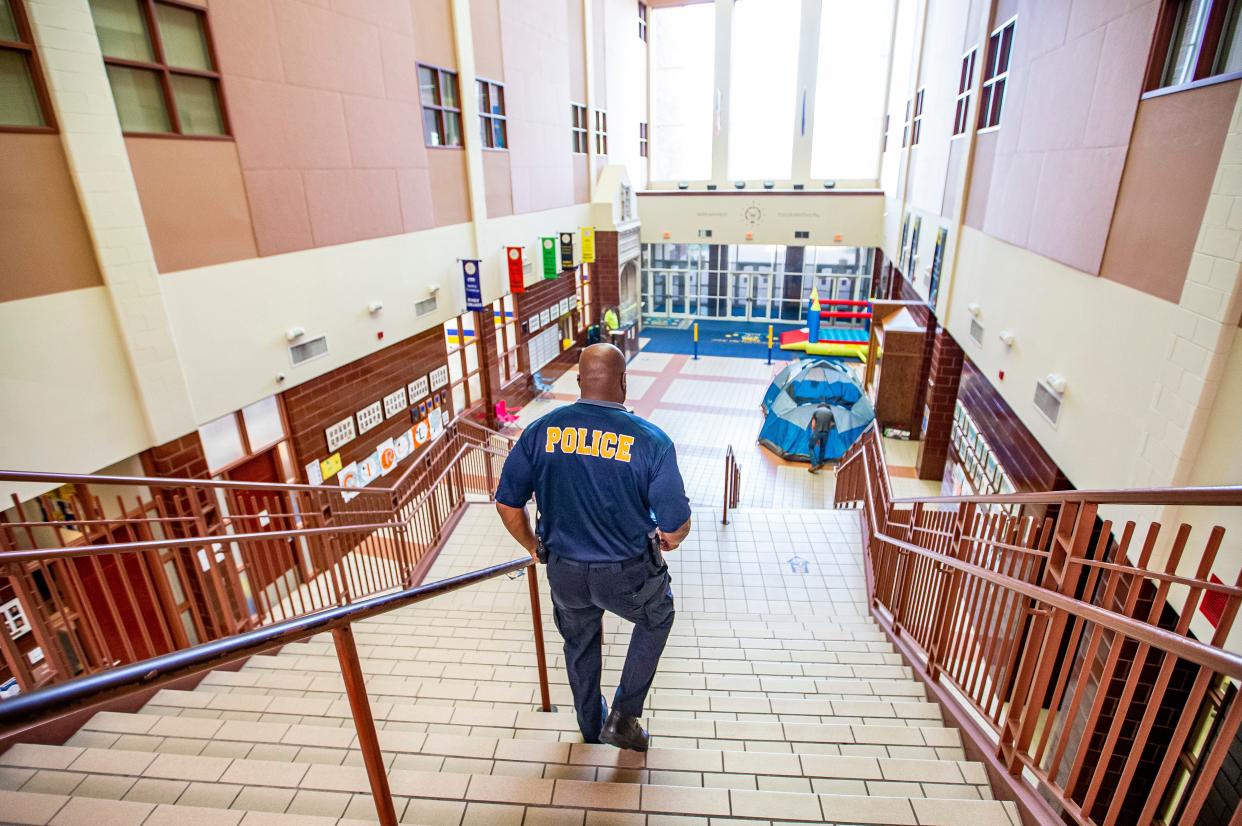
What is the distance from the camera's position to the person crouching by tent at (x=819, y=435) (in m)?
12.0

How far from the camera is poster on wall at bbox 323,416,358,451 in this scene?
826 cm

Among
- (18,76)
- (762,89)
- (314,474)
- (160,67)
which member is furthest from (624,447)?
(762,89)

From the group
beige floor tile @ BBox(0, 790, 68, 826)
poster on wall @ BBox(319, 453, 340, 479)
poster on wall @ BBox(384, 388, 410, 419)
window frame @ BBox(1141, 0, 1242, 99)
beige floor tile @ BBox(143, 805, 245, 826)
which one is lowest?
poster on wall @ BBox(319, 453, 340, 479)

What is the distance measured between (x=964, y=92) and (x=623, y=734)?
10400 millimetres

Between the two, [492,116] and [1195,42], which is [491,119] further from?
[1195,42]

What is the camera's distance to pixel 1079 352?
190 inches

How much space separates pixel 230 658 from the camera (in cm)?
140

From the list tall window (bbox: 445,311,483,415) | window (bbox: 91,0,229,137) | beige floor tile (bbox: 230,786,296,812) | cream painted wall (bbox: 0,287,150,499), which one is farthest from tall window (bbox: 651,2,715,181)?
beige floor tile (bbox: 230,786,296,812)

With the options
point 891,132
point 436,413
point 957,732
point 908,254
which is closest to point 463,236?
point 436,413

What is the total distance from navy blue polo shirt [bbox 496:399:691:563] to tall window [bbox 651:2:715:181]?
20.6m

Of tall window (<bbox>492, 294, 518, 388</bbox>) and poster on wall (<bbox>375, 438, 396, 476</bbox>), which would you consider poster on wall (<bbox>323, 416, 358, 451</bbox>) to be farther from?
tall window (<bbox>492, 294, 518, 388</bbox>)

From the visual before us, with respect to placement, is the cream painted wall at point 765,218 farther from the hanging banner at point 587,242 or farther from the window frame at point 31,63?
the window frame at point 31,63

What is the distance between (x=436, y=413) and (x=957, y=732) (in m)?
9.39

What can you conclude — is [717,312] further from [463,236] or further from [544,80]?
[463,236]
